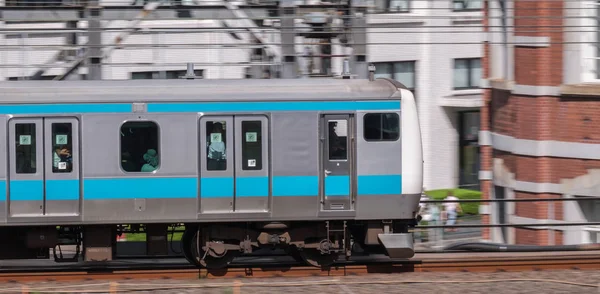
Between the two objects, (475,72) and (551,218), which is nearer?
(551,218)

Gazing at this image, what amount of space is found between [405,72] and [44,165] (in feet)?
74.1

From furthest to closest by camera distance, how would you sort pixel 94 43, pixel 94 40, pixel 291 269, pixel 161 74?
pixel 161 74, pixel 94 40, pixel 94 43, pixel 291 269

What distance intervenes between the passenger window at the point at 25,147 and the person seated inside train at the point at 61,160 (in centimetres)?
29

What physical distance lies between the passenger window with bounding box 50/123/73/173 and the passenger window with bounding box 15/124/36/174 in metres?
0.28

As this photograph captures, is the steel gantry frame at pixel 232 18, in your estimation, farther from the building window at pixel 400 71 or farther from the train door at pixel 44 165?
the building window at pixel 400 71

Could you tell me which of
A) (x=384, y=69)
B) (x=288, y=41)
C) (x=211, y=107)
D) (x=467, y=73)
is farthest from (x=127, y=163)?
(x=467, y=73)

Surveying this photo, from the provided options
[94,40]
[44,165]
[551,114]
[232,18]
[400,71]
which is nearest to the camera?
[44,165]

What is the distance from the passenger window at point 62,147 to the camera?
49.8 feet

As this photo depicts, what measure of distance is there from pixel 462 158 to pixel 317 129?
2392 cm

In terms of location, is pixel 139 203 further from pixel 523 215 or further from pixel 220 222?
pixel 523 215

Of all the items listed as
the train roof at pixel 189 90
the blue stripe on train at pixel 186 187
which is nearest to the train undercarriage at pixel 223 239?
the blue stripe on train at pixel 186 187

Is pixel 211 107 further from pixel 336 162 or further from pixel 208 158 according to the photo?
pixel 336 162

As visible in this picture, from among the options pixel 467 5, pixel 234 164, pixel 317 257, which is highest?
A: pixel 467 5

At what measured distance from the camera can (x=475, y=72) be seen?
38312 millimetres
